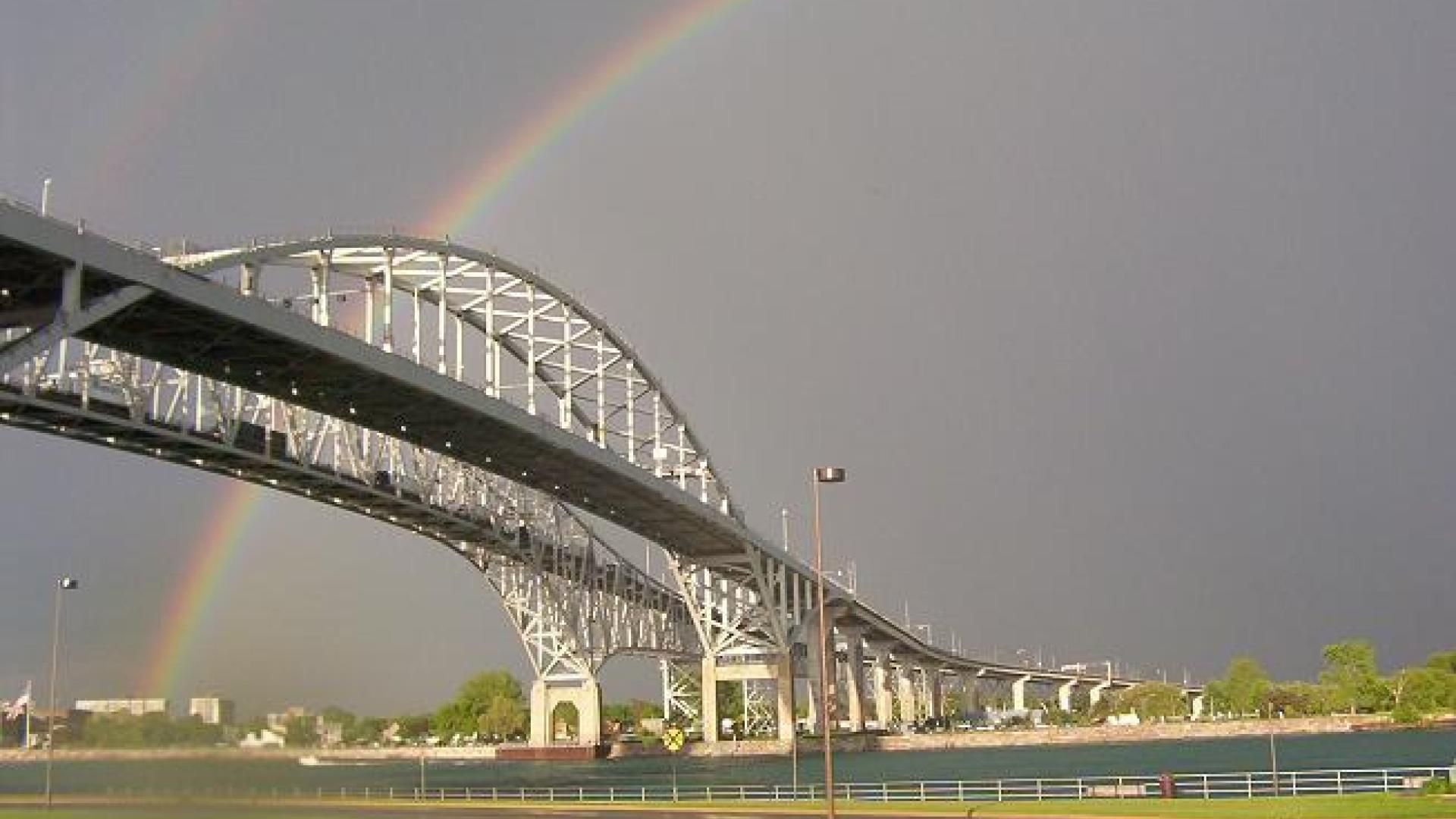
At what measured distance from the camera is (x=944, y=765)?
4764 inches

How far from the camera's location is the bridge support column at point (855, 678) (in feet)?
570

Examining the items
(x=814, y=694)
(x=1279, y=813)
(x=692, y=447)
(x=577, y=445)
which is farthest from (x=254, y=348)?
(x=814, y=694)

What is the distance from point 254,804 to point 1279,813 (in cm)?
2895

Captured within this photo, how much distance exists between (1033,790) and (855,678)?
114969 mm

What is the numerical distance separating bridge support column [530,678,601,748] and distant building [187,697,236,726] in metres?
124

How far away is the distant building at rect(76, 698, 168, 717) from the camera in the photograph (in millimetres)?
19609

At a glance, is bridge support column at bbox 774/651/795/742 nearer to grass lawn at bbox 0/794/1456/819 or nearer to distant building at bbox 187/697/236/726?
grass lawn at bbox 0/794/1456/819

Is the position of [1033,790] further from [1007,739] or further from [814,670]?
[1007,739]

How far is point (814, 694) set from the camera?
14812 cm

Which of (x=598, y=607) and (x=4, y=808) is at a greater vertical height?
(x=598, y=607)

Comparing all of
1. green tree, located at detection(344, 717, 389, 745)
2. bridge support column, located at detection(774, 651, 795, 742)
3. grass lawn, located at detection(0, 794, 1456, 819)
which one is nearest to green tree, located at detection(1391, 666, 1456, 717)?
bridge support column, located at detection(774, 651, 795, 742)

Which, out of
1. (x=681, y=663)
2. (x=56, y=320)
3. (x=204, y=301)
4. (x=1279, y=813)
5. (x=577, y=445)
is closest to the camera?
(x=1279, y=813)

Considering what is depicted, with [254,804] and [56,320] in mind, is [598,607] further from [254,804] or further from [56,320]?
[254,804]

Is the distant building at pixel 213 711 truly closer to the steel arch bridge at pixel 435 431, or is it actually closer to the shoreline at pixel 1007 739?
the steel arch bridge at pixel 435 431
